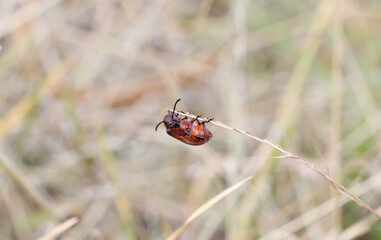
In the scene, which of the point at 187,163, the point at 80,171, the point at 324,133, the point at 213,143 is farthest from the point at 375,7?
the point at 80,171

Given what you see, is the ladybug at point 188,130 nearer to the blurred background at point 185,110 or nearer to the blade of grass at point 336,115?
the blurred background at point 185,110

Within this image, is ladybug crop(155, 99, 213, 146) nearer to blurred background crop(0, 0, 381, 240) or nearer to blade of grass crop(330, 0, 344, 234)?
blurred background crop(0, 0, 381, 240)

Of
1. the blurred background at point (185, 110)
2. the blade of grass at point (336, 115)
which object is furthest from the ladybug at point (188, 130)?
the blade of grass at point (336, 115)

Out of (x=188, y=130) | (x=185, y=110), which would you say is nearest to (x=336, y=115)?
(x=188, y=130)

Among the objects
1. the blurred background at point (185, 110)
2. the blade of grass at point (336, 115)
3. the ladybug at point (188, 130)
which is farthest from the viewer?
the blurred background at point (185, 110)

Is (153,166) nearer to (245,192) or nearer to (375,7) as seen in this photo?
(245,192)
